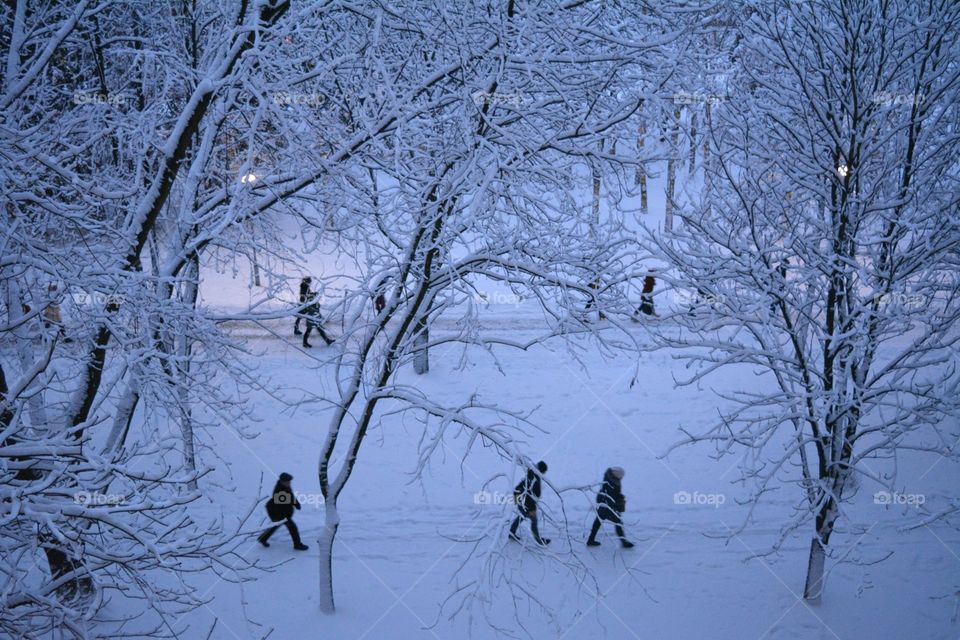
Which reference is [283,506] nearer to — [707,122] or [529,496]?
[529,496]

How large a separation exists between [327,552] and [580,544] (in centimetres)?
367

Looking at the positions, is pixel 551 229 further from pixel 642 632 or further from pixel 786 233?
pixel 642 632

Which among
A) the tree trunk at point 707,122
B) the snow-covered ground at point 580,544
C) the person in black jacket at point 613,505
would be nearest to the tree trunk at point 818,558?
the snow-covered ground at point 580,544

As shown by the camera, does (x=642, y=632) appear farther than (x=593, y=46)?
Yes

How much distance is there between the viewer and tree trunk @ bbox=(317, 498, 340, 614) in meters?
7.84

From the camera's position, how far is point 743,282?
7.71 metres

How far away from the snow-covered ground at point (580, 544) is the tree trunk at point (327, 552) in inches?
7.3

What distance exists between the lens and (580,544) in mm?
9648

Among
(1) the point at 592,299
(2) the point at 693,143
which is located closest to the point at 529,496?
(1) the point at 592,299

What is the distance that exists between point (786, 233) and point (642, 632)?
5016 millimetres

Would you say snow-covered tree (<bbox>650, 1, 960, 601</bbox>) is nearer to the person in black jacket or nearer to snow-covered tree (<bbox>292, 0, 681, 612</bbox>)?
snow-covered tree (<bbox>292, 0, 681, 612</bbox>)

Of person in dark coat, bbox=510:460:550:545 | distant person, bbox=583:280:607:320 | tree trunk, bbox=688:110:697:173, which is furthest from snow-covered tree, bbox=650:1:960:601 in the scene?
person in dark coat, bbox=510:460:550:545

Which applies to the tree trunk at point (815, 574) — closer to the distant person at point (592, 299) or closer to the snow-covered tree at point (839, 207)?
the snow-covered tree at point (839, 207)

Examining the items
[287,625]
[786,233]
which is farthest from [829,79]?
[287,625]
